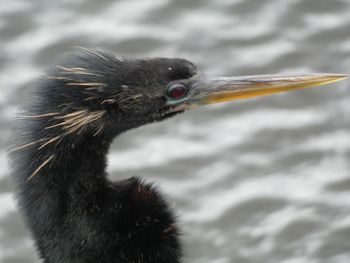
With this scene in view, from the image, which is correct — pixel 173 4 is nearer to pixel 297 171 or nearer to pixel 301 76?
pixel 297 171

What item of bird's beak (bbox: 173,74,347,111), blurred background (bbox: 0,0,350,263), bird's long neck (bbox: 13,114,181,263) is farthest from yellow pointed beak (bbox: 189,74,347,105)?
blurred background (bbox: 0,0,350,263)

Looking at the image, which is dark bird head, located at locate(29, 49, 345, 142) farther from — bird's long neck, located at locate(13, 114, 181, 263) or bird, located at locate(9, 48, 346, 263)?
bird's long neck, located at locate(13, 114, 181, 263)

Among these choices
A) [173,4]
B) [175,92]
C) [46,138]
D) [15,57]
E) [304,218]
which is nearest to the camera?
[46,138]

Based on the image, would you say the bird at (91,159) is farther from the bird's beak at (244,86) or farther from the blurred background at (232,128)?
the blurred background at (232,128)

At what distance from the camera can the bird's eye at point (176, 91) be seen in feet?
19.1

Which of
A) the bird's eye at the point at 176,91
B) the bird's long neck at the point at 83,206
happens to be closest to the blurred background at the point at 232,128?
the bird's long neck at the point at 83,206

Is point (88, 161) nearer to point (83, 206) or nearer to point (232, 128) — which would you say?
point (83, 206)

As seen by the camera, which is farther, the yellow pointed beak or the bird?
the yellow pointed beak

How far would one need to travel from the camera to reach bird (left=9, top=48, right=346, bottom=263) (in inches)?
215

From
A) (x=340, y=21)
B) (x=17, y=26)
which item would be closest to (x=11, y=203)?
(x=17, y=26)

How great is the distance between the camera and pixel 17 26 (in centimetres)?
1041

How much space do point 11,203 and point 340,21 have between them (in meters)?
4.37

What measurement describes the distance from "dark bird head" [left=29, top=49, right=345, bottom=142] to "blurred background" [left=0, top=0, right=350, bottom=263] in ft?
5.95

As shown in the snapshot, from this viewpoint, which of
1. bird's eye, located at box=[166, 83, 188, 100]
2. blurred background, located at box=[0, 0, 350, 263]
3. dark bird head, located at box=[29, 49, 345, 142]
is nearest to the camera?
dark bird head, located at box=[29, 49, 345, 142]
